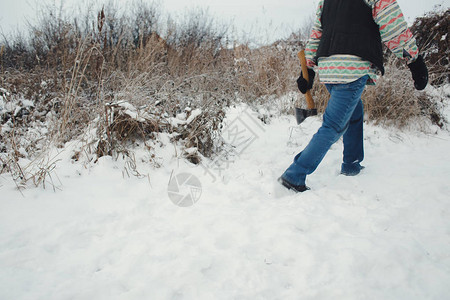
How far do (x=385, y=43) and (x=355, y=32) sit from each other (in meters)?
0.19

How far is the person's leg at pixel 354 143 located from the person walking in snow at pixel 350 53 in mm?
274

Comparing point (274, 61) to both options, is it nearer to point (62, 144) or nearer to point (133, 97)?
point (133, 97)

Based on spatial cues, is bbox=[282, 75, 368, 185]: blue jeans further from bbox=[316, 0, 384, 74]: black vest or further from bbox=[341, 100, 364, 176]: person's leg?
bbox=[316, 0, 384, 74]: black vest

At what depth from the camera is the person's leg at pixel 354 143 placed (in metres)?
1.86

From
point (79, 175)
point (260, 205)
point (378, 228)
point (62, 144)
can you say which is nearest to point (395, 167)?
point (378, 228)

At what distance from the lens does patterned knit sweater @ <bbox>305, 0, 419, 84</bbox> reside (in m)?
1.40

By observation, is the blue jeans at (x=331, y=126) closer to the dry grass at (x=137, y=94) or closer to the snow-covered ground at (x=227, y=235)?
the snow-covered ground at (x=227, y=235)

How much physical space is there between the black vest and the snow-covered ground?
885 millimetres

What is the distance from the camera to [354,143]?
191cm

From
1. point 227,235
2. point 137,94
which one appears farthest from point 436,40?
point 227,235

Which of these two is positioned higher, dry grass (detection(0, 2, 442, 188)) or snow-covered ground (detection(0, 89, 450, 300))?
dry grass (detection(0, 2, 442, 188))

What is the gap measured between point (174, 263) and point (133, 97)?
5.16 ft

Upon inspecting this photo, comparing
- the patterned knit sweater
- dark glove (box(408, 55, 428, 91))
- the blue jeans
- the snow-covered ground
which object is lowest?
the snow-covered ground

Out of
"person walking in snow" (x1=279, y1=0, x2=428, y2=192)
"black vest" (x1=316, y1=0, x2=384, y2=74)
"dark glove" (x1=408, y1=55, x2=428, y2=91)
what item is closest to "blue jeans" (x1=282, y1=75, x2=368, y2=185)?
"person walking in snow" (x1=279, y1=0, x2=428, y2=192)
